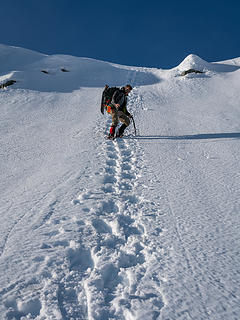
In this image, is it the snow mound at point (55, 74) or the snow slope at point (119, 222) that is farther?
the snow mound at point (55, 74)

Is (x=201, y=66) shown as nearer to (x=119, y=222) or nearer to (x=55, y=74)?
(x=55, y=74)

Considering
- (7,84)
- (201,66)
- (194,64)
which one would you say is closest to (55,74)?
(7,84)

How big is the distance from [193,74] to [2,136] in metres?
14.7

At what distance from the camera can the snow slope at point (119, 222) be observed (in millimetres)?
1586

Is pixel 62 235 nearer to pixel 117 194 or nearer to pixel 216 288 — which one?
pixel 117 194

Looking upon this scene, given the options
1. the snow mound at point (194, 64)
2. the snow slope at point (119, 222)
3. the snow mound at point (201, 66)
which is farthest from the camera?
the snow mound at point (194, 64)

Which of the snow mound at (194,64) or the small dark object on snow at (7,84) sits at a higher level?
the snow mound at (194,64)

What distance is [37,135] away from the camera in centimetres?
608

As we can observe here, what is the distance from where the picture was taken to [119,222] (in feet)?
8.09

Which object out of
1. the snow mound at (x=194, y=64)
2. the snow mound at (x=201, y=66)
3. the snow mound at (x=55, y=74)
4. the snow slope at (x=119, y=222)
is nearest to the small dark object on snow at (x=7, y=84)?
the snow mound at (x=55, y=74)

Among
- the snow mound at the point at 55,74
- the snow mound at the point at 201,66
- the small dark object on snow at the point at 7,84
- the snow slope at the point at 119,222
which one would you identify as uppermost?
the snow mound at the point at 201,66

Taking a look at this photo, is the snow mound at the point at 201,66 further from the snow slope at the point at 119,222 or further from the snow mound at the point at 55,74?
the snow slope at the point at 119,222

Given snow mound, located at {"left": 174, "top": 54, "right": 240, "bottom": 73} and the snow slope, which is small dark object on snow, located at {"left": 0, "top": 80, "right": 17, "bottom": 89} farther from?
snow mound, located at {"left": 174, "top": 54, "right": 240, "bottom": 73}

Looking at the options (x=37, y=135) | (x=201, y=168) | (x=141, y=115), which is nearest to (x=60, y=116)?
(x=37, y=135)
